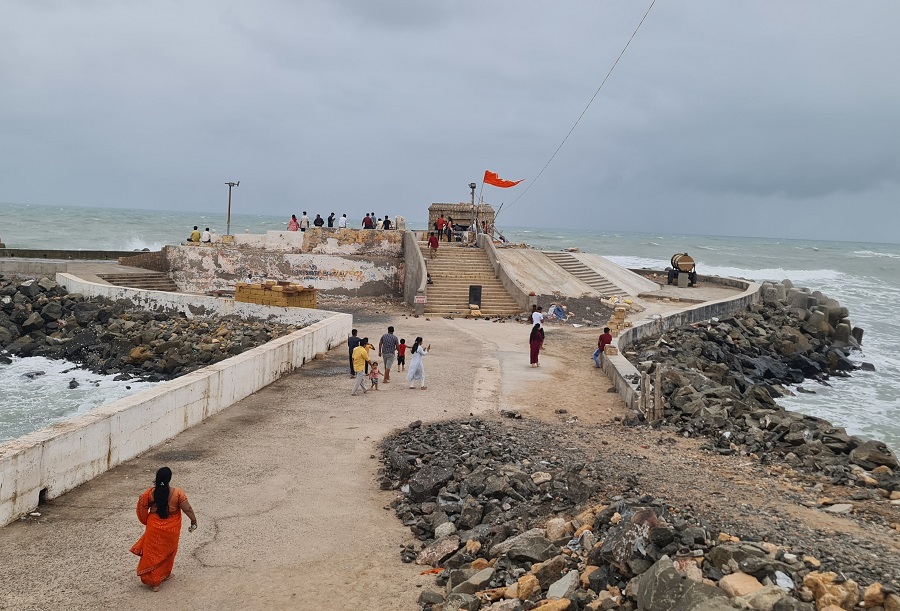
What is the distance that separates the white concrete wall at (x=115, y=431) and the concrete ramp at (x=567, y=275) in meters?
13.6

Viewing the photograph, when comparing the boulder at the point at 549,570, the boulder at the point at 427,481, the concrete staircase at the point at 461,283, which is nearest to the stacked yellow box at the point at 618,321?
the concrete staircase at the point at 461,283

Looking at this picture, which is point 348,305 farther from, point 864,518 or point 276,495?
point 864,518

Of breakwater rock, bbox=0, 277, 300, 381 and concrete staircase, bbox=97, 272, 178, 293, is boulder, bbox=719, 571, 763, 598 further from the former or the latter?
concrete staircase, bbox=97, 272, 178, 293

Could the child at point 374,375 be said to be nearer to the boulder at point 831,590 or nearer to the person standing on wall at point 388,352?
the person standing on wall at point 388,352

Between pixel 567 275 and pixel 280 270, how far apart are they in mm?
10051

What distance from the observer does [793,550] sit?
5.51m

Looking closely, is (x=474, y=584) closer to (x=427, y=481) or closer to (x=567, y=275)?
(x=427, y=481)

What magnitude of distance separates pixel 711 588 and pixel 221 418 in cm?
735

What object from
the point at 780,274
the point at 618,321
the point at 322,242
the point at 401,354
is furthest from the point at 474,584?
the point at 780,274

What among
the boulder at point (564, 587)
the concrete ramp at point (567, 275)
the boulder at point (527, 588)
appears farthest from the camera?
the concrete ramp at point (567, 275)

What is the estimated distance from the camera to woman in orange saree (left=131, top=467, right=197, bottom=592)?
561 cm

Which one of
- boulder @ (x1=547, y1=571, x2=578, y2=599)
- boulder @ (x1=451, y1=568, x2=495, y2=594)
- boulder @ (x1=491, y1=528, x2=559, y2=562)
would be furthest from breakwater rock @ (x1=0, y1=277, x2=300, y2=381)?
boulder @ (x1=547, y1=571, x2=578, y2=599)

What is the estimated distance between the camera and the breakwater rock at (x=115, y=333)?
17.9m

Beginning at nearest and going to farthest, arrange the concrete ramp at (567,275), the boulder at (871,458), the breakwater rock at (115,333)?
1. the boulder at (871,458)
2. the breakwater rock at (115,333)
3. the concrete ramp at (567,275)
